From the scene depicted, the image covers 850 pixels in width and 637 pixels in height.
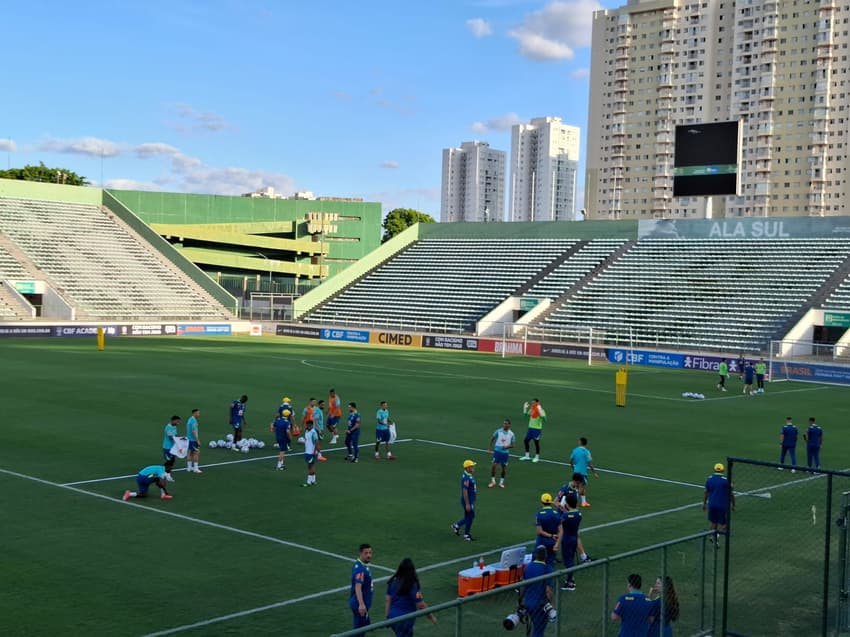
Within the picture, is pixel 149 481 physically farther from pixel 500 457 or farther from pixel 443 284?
pixel 443 284

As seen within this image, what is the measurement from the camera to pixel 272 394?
3850 centimetres

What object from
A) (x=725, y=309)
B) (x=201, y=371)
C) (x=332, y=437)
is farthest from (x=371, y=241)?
(x=332, y=437)

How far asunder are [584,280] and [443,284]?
12670 mm

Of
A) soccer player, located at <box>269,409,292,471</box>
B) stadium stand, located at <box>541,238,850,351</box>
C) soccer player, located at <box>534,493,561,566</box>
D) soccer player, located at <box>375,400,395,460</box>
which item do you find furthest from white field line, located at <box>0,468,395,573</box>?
stadium stand, located at <box>541,238,850,351</box>

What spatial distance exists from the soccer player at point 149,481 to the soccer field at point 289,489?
1.31 feet

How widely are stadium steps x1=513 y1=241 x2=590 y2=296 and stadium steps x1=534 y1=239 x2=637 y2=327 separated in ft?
10.8

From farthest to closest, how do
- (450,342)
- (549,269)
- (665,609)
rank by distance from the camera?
1. (549,269)
2. (450,342)
3. (665,609)

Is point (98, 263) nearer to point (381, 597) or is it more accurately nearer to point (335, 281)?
point (335, 281)

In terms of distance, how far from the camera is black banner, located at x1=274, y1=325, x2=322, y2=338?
249 feet

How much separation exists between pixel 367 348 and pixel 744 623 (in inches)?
2140

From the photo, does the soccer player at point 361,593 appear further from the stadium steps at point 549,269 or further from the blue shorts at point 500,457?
the stadium steps at point 549,269

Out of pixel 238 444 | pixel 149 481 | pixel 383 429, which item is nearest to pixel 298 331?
pixel 238 444

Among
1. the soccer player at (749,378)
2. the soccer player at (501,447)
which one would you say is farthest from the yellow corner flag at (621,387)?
the soccer player at (501,447)

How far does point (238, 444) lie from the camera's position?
2612cm
